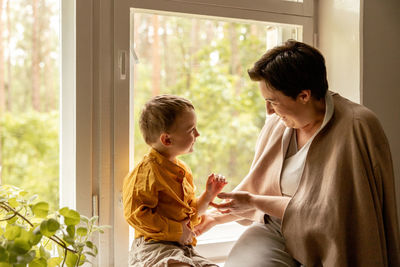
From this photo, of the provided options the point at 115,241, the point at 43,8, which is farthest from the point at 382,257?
the point at 43,8

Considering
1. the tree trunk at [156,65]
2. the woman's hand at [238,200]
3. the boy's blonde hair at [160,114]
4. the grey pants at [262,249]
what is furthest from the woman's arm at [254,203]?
the tree trunk at [156,65]

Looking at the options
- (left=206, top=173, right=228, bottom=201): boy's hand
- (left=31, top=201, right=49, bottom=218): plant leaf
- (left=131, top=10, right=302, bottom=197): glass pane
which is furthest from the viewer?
(left=131, top=10, right=302, bottom=197): glass pane

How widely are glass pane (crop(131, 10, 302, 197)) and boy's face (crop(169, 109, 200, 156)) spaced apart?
25cm

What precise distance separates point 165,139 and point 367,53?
941 mm

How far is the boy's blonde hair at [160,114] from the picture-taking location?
1.40m

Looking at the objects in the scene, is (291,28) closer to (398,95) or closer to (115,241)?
(398,95)

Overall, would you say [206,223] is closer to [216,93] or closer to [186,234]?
[186,234]

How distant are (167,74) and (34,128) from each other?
1.79ft

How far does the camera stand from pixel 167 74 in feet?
5.51

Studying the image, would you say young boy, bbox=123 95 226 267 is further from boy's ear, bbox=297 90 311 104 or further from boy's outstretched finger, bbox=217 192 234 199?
boy's ear, bbox=297 90 311 104

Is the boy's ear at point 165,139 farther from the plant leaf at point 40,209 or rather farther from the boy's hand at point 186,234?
the plant leaf at point 40,209

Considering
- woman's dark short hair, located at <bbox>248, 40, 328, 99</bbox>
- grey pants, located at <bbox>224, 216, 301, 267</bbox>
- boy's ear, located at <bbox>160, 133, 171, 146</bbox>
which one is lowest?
grey pants, located at <bbox>224, 216, 301, 267</bbox>

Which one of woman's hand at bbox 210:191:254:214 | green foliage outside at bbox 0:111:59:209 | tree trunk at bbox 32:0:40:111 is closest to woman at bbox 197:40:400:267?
woman's hand at bbox 210:191:254:214

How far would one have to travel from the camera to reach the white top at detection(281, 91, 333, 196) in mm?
1456
